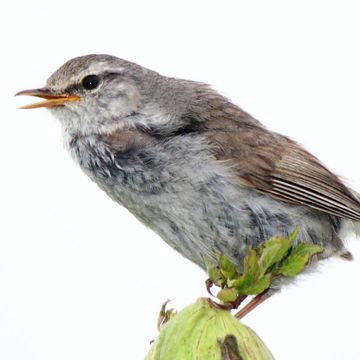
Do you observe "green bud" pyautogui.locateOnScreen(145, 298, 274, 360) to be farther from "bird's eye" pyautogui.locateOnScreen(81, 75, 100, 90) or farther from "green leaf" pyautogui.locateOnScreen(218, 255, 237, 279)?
"bird's eye" pyautogui.locateOnScreen(81, 75, 100, 90)

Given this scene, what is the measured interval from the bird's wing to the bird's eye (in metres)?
0.96

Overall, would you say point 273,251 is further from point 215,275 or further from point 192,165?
point 192,165

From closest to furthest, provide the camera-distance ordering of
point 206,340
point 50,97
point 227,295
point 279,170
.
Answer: point 206,340, point 227,295, point 279,170, point 50,97

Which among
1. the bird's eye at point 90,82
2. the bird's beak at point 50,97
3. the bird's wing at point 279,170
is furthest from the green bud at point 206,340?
the bird's eye at point 90,82

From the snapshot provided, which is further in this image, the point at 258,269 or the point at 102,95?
the point at 102,95

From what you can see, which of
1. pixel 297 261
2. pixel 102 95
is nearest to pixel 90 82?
pixel 102 95

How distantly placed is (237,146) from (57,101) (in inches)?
54.4

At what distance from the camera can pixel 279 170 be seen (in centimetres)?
570

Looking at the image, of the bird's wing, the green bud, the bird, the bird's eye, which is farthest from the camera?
the bird's eye

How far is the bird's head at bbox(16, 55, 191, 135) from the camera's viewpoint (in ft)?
18.9

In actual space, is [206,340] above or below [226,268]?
below

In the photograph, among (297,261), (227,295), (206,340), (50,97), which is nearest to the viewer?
(206,340)

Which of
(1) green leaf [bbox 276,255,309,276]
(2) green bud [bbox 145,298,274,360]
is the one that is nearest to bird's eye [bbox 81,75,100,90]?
(1) green leaf [bbox 276,255,309,276]

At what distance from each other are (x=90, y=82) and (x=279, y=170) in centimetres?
161
